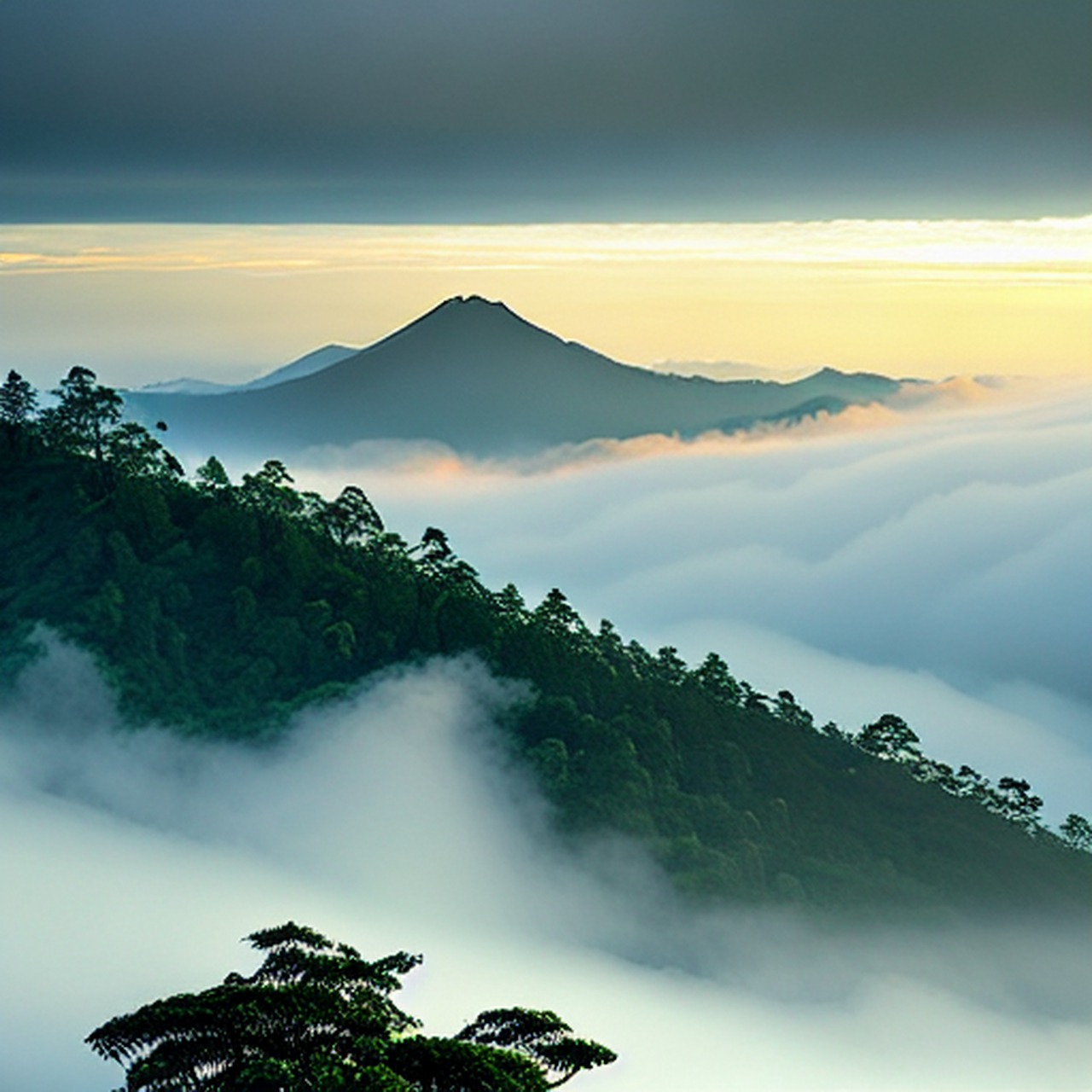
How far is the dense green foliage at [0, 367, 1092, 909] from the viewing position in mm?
31281

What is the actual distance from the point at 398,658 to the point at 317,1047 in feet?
80.2

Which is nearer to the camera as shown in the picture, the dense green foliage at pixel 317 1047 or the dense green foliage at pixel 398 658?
the dense green foliage at pixel 317 1047

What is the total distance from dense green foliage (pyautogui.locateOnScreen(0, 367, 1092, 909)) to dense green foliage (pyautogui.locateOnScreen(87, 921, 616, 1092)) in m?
21.4

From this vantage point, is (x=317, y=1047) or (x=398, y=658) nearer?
(x=317, y=1047)

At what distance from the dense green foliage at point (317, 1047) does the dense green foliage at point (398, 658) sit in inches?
841

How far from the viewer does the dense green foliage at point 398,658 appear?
31.3 m

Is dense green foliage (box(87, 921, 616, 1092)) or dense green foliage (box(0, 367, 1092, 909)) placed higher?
dense green foliage (box(0, 367, 1092, 909))

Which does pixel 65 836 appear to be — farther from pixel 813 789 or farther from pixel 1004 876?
pixel 1004 876

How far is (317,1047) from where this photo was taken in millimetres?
9516

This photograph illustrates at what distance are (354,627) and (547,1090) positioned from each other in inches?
967

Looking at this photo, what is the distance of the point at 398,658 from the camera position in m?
33.9

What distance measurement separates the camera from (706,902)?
31000 mm

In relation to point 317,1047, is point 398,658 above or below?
above

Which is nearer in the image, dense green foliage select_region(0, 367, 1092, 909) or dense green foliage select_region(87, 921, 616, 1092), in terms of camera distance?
dense green foliage select_region(87, 921, 616, 1092)
